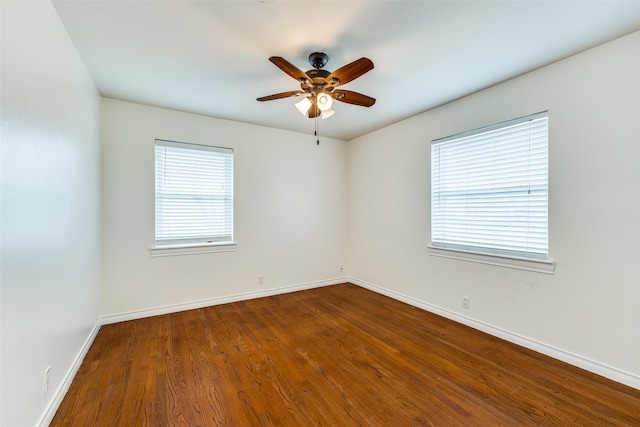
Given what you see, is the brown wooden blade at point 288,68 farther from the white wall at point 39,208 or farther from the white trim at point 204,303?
the white trim at point 204,303

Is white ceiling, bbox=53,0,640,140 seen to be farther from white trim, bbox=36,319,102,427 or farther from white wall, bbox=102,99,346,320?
white trim, bbox=36,319,102,427

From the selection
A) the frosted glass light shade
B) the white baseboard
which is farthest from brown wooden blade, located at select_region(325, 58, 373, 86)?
the white baseboard

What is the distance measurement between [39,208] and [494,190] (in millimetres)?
3680

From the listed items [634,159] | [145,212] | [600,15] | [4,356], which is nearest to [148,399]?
[4,356]

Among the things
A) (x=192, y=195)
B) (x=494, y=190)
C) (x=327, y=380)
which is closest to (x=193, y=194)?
(x=192, y=195)

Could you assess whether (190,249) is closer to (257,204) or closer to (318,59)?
(257,204)

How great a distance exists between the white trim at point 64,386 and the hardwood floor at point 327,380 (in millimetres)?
42

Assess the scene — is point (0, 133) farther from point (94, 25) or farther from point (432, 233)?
point (432, 233)

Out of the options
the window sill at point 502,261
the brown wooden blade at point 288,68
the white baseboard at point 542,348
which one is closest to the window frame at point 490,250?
the window sill at point 502,261

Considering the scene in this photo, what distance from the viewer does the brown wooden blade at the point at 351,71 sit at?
1845 millimetres

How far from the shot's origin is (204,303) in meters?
3.56

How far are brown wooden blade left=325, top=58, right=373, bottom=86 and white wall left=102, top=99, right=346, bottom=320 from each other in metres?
2.17

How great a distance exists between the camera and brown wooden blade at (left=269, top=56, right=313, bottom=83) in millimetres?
1789

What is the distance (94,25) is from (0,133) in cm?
120
